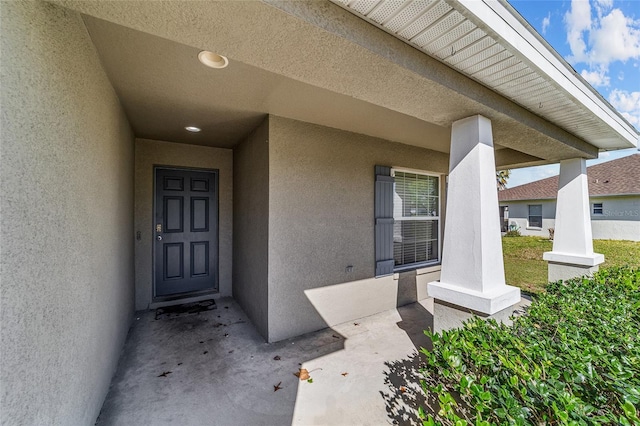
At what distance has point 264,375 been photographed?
2.54m

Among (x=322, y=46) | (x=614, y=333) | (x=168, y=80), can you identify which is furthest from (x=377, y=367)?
(x=168, y=80)

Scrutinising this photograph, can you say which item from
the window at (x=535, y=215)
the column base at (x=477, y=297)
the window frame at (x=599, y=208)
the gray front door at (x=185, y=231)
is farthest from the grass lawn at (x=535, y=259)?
the gray front door at (x=185, y=231)

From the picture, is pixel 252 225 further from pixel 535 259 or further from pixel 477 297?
pixel 535 259

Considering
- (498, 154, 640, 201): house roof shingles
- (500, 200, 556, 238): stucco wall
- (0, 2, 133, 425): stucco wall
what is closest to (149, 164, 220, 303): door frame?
(0, 2, 133, 425): stucco wall

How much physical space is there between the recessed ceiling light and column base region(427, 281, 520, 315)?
8.58ft

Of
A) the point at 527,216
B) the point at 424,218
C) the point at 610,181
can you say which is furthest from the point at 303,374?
the point at 527,216

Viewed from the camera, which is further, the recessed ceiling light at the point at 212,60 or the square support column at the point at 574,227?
the square support column at the point at 574,227

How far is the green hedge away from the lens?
3.43 feet

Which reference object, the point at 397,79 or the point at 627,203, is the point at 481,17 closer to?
the point at 397,79

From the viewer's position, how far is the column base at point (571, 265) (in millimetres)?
3617

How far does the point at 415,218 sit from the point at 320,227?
7.17 feet

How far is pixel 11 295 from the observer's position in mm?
898

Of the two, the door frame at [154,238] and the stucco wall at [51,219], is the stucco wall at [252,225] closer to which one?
the door frame at [154,238]

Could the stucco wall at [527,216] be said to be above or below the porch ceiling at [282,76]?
below
